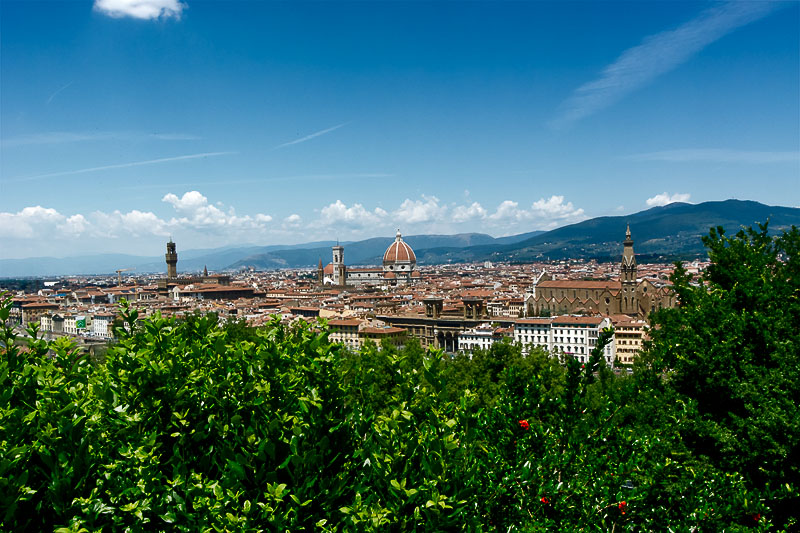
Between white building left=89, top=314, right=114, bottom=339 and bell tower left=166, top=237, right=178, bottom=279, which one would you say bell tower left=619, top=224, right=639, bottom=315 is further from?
bell tower left=166, top=237, right=178, bottom=279

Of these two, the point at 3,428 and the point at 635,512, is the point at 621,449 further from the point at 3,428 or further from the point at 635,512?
the point at 3,428

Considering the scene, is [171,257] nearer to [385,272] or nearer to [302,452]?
[385,272]

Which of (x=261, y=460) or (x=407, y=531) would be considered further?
(x=261, y=460)

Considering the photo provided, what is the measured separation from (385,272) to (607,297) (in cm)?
7248

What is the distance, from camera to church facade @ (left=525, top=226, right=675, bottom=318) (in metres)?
66.9

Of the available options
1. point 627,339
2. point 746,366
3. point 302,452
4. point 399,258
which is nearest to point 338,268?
point 399,258

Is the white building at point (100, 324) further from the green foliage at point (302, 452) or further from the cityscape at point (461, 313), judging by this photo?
the green foliage at point (302, 452)

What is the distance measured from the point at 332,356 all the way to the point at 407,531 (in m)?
1.54

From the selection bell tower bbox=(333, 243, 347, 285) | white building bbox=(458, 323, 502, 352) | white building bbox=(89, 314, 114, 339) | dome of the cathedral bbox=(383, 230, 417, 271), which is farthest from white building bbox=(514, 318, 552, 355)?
dome of the cathedral bbox=(383, 230, 417, 271)

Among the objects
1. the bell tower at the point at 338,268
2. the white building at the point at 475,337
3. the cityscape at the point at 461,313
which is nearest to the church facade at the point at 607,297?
the cityscape at the point at 461,313

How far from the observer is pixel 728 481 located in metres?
5.25

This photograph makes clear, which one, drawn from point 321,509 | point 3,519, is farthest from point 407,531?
point 3,519

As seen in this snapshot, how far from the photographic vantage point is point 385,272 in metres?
137

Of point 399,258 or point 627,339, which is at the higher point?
point 399,258
